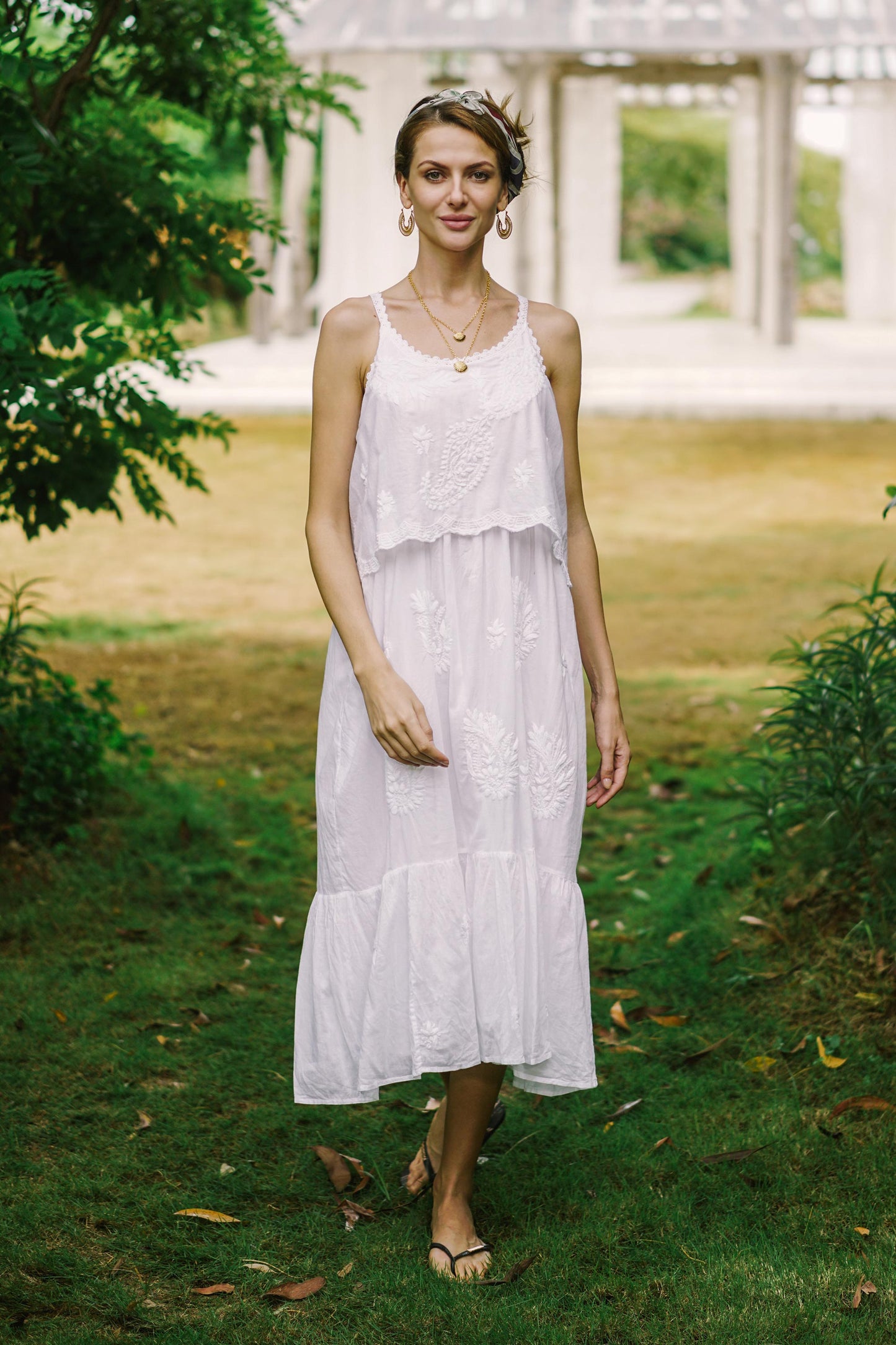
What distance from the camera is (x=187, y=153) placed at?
13.7ft

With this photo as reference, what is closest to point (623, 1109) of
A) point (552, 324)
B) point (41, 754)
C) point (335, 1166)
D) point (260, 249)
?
point (335, 1166)

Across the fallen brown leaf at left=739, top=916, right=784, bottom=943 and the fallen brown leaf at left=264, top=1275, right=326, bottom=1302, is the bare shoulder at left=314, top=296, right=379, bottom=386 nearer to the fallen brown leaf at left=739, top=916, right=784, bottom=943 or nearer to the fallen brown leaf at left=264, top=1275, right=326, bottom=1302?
the fallen brown leaf at left=264, top=1275, right=326, bottom=1302

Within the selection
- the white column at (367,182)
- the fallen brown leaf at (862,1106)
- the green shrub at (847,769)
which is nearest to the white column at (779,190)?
the white column at (367,182)

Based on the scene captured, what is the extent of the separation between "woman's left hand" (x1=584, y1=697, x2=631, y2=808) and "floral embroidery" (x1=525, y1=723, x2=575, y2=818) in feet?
0.49

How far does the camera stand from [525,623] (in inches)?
96.7

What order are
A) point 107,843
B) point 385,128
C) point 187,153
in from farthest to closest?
point 385,128, point 107,843, point 187,153

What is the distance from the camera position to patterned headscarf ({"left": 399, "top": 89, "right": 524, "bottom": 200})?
235 cm

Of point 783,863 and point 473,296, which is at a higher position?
point 473,296

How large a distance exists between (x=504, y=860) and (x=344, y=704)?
374 mm

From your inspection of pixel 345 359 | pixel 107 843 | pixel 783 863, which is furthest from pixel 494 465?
pixel 107 843

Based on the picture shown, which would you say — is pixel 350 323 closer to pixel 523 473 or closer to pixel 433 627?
pixel 523 473

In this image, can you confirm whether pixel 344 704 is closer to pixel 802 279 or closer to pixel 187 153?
pixel 187 153

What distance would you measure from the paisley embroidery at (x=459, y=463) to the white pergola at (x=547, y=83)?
1010 centimetres

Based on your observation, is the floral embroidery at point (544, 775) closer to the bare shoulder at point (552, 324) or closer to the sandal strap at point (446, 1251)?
the bare shoulder at point (552, 324)
